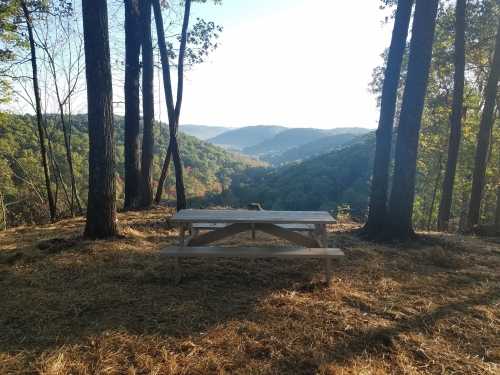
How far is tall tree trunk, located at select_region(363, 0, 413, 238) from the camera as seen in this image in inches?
247

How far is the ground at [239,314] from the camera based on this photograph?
2457 millimetres

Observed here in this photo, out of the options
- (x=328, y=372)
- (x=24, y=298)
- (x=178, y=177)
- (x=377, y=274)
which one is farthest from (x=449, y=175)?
(x=24, y=298)

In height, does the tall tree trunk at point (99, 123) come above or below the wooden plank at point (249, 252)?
above

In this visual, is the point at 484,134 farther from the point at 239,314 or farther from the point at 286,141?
the point at 286,141

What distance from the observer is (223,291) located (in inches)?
144

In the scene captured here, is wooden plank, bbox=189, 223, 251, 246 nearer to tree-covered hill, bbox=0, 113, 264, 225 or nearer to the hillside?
tree-covered hill, bbox=0, 113, 264, 225

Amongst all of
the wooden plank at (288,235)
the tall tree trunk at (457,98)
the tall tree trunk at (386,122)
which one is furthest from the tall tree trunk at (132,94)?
the tall tree trunk at (457,98)

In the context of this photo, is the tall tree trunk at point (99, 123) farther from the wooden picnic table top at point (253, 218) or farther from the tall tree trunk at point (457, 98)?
the tall tree trunk at point (457, 98)

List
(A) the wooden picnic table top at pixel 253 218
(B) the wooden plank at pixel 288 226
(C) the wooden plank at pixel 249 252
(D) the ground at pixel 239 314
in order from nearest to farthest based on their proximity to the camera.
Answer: (D) the ground at pixel 239 314 < (C) the wooden plank at pixel 249 252 < (A) the wooden picnic table top at pixel 253 218 < (B) the wooden plank at pixel 288 226

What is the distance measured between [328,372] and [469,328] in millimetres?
1663

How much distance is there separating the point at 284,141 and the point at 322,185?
117273 millimetres

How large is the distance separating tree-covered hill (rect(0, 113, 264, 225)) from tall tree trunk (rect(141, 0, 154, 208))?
8.55 feet

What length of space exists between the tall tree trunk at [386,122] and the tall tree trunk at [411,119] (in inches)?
A: 8.9

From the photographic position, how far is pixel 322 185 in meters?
41.4
